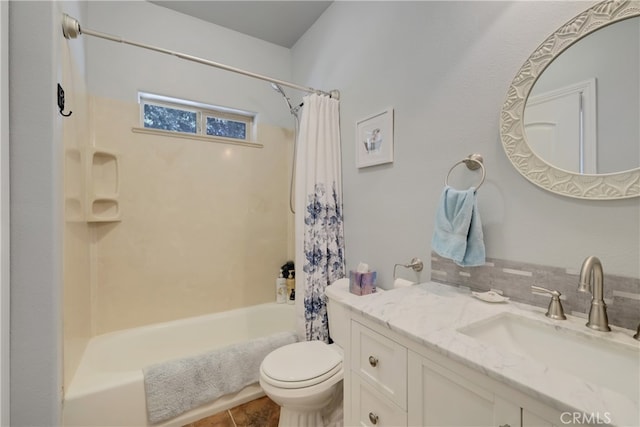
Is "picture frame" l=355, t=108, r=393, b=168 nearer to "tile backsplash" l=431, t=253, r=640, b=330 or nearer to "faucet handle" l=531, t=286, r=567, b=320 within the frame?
"tile backsplash" l=431, t=253, r=640, b=330

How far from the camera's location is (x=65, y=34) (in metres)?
1.17

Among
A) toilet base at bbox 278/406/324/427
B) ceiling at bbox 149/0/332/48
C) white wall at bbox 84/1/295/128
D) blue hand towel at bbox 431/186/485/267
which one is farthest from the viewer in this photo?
ceiling at bbox 149/0/332/48

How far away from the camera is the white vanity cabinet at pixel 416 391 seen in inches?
22.4

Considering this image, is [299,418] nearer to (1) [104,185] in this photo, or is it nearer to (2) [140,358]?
(2) [140,358]

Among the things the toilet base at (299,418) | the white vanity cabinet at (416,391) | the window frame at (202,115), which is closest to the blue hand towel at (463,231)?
the white vanity cabinet at (416,391)

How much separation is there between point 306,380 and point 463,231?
1004 mm

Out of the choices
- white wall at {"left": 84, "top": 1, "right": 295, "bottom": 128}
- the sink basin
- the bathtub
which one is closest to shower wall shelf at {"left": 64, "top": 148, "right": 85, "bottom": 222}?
white wall at {"left": 84, "top": 1, "right": 295, "bottom": 128}

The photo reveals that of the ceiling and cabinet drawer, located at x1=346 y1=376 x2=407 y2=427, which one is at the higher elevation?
the ceiling

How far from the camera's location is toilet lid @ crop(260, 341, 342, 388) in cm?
128

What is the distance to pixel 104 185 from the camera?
191cm

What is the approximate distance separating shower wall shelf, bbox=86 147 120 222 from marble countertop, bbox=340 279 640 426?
1.87 meters

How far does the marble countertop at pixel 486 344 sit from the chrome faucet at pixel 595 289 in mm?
26

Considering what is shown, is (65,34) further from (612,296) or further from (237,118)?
(612,296)

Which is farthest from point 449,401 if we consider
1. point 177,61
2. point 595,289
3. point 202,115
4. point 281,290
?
point 177,61
